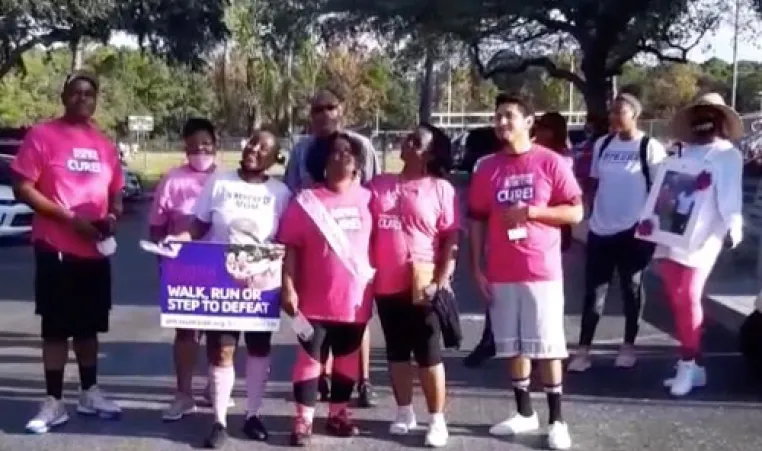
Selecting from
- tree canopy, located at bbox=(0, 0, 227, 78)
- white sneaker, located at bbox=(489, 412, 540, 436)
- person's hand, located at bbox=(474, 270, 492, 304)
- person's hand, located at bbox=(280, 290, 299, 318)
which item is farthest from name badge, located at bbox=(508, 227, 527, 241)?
tree canopy, located at bbox=(0, 0, 227, 78)

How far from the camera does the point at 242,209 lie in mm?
7145

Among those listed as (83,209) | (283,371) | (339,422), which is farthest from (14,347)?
(339,422)

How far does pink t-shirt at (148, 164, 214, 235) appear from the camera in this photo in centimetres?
757

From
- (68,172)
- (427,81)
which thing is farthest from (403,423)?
(427,81)

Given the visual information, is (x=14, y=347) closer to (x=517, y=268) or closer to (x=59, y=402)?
(x=59, y=402)

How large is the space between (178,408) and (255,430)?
694 millimetres

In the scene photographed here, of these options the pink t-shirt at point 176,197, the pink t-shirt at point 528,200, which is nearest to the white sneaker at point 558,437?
the pink t-shirt at point 528,200

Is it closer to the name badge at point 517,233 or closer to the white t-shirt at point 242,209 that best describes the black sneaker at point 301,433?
the white t-shirt at point 242,209

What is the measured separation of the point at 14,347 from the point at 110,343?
2.40ft

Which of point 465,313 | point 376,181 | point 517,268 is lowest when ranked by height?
point 465,313

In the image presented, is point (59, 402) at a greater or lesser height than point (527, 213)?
lesser

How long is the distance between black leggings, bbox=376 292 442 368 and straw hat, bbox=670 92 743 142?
250 cm

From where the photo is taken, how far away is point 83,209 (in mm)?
7449

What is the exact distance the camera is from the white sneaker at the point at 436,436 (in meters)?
7.08
